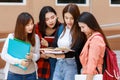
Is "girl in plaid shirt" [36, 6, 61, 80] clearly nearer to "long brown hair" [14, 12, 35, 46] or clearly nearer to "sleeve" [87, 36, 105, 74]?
"long brown hair" [14, 12, 35, 46]

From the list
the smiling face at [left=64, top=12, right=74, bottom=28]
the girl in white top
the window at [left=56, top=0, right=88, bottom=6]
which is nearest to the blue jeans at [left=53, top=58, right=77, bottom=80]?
the girl in white top

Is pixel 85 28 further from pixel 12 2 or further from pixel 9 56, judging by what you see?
pixel 12 2

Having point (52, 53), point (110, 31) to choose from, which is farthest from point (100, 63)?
point (110, 31)

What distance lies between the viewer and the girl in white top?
4863 millimetres

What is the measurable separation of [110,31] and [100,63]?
9873 millimetres

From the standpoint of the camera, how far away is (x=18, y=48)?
488 centimetres

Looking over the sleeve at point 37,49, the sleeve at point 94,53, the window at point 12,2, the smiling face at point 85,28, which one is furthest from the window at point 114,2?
the sleeve at point 94,53

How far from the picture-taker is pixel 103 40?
436 cm

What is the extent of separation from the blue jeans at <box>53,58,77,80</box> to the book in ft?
1.37

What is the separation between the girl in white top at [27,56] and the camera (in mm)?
4863

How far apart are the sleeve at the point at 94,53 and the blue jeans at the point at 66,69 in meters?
0.52

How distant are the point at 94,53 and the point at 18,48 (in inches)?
41.3

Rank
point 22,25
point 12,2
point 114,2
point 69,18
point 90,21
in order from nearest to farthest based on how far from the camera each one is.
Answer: point 90,21 < point 69,18 < point 22,25 < point 12,2 < point 114,2

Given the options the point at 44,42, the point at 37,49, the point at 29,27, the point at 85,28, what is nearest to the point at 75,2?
the point at 44,42
